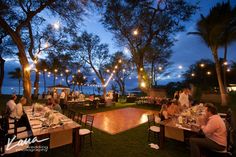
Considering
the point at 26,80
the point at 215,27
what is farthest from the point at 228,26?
the point at 26,80

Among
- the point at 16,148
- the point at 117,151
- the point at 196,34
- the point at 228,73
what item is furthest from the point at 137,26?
the point at 228,73

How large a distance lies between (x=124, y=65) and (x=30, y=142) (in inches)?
946

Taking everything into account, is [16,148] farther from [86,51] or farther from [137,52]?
[86,51]

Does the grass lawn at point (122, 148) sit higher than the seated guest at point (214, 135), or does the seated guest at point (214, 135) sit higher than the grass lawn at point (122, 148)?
the seated guest at point (214, 135)

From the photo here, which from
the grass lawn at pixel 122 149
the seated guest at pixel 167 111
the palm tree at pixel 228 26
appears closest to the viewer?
the grass lawn at pixel 122 149

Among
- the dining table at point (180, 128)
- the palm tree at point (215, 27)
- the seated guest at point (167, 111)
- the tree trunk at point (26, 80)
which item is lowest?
Answer: the dining table at point (180, 128)

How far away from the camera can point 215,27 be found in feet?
44.1

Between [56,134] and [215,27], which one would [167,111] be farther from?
[215,27]

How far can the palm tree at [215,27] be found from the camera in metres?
13.5

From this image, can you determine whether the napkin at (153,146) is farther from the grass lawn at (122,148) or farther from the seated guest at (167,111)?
the seated guest at (167,111)

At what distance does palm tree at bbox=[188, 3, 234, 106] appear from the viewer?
13.5 m

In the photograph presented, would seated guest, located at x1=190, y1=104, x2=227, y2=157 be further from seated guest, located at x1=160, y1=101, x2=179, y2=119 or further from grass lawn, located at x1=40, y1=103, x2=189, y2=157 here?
seated guest, located at x1=160, y1=101, x2=179, y2=119

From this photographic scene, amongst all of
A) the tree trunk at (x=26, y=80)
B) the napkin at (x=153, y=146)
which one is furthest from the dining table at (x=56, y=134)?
the tree trunk at (x=26, y=80)

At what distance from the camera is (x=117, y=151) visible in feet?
14.2
